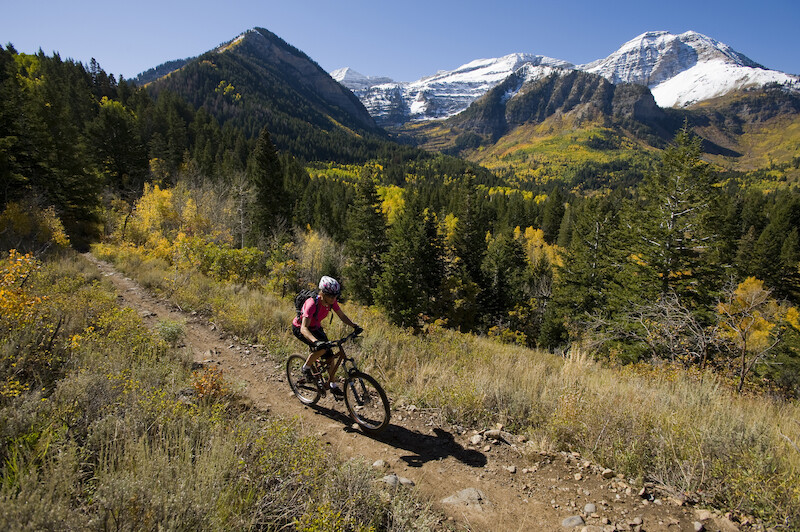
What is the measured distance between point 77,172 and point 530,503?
36.8 metres

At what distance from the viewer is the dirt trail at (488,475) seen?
3301 millimetres

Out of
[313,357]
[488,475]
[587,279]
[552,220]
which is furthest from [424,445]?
[552,220]

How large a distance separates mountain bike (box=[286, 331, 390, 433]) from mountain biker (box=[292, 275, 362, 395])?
10 centimetres

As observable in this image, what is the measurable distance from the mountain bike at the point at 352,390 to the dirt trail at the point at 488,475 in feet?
0.59

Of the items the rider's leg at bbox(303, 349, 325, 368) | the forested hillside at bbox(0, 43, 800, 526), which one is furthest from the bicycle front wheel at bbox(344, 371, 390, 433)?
the forested hillside at bbox(0, 43, 800, 526)

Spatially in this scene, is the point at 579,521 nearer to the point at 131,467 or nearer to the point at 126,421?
the point at 131,467

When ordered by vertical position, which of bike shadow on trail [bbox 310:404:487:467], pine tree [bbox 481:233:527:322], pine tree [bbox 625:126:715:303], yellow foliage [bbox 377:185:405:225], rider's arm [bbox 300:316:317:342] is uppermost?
yellow foliage [bbox 377:185:405:225]

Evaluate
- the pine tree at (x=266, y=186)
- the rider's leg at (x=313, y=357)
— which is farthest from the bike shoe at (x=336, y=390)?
the pine tree at (x=266, y=186)

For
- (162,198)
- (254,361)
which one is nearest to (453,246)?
(162,198)

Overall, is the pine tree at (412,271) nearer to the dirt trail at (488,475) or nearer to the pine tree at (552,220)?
the dirt trail at (488,475)

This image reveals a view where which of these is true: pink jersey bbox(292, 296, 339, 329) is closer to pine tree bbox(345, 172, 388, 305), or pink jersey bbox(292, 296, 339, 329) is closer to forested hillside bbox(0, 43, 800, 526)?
forested hillside bbox(0, 43, 800, 526)

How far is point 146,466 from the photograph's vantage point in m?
2.66

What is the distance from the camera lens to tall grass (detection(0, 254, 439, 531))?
228 centimetres

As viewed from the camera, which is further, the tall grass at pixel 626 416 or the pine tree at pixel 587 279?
the pine tree at pixel 587 279
